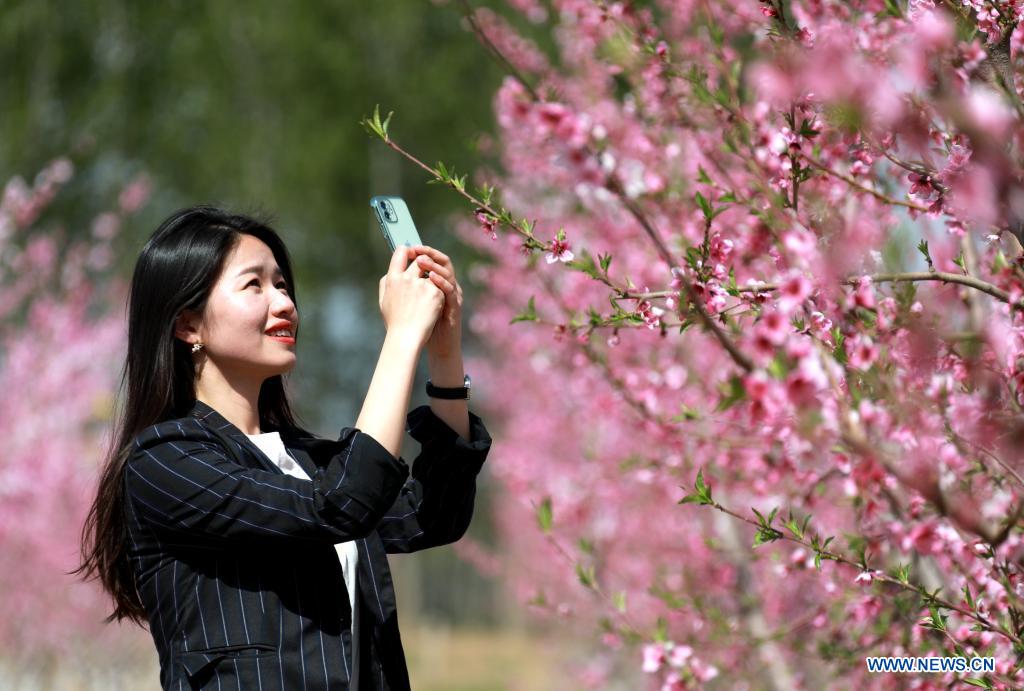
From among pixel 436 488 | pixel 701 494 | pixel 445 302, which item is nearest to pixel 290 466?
pixel 436 488

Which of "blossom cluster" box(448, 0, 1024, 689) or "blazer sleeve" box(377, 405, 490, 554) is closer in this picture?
"blossom cluster" box(448, 0, 1024, 689)

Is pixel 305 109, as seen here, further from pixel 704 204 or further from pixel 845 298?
pixel 845 298

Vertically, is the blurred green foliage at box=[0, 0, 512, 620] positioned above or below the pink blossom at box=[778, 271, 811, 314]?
below

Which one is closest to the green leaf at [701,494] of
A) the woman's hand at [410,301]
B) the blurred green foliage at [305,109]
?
the woman's hand at [410,301]

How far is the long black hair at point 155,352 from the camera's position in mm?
2121

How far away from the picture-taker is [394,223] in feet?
6.63

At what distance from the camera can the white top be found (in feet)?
6.92

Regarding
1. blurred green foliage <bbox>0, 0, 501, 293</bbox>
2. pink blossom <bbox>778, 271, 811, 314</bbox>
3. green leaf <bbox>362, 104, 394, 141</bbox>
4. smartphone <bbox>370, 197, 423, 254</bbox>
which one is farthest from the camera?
blurred green foliage <bbox>0, 0, 501, 293</bbox>

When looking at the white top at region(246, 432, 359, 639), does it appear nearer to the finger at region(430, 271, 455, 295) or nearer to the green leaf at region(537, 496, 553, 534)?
the finger at region(430, 271, 455, 295)

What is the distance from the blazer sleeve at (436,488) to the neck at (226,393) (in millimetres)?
325

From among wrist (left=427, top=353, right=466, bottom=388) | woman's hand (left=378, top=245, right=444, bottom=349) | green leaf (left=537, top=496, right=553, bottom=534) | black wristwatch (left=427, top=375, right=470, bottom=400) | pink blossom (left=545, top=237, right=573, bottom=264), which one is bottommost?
green leaf (left=537, top=496, right=553, bottom=534)

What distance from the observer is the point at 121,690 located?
30.2 feet

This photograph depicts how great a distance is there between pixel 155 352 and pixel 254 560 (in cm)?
47

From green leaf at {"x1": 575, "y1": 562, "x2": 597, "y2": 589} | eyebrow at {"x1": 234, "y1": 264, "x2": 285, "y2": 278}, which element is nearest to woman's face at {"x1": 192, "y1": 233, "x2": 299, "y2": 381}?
eyebrow at {"x1": 234, "y1": 264, "x2": 285, "y2": 278}
